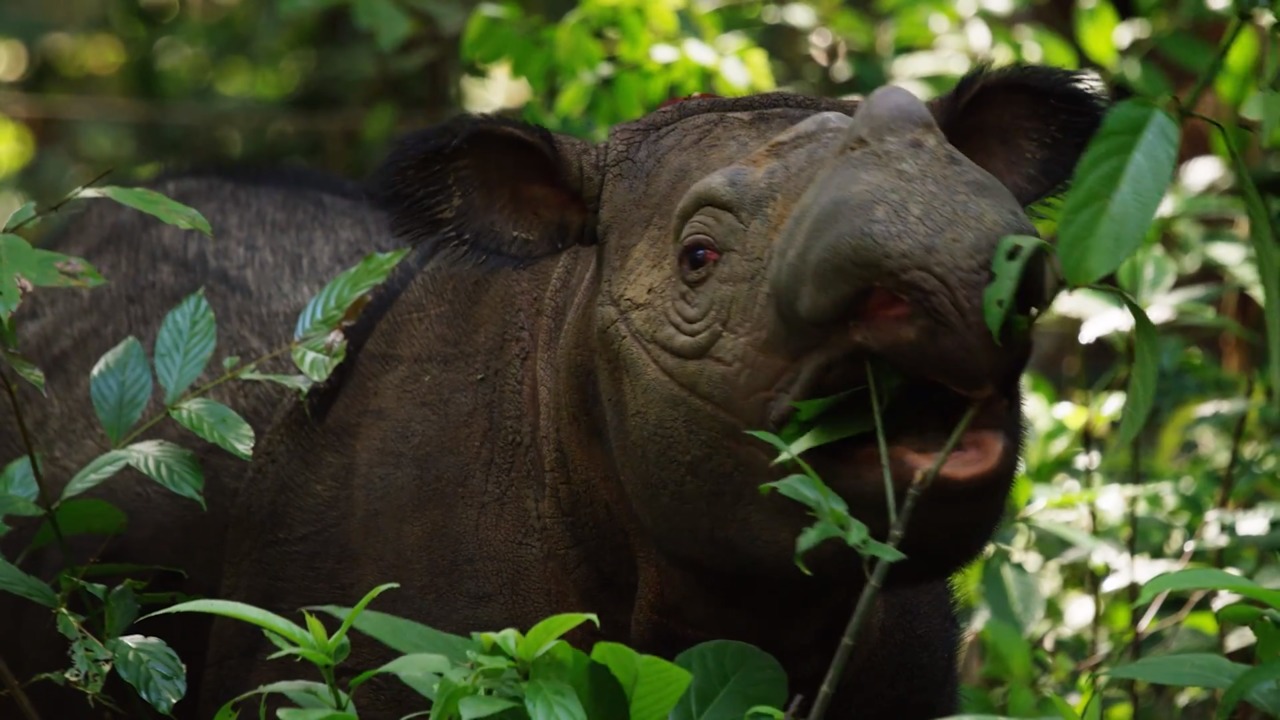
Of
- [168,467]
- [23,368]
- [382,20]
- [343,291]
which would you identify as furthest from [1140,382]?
[382,20]

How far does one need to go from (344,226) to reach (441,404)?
1.49 metres

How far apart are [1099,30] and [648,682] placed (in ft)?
12.4

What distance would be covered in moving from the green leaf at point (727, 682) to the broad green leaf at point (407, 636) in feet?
1.17

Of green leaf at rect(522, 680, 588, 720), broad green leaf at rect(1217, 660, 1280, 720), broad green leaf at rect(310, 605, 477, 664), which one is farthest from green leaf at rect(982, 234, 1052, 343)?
broad green leaf at rect(310, 605, 477, 664)

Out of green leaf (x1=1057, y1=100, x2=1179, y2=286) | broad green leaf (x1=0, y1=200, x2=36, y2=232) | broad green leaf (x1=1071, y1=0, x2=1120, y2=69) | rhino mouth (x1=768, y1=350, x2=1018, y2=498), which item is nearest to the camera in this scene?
green leaf (x1=1057, y1=100, x2=1179, y2=286)

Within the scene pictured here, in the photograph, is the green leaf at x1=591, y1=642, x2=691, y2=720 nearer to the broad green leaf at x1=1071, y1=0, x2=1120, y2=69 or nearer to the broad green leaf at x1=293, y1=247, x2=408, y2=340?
the broad green leaf at x1=293, y1=247, x2=408, y2=340

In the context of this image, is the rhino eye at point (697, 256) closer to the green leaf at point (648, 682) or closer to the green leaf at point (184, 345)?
the green leaf at point (648, 682)

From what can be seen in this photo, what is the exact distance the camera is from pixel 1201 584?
2.81 meters

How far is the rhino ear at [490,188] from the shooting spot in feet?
12.7

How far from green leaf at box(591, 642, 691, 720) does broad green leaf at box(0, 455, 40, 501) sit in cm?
148

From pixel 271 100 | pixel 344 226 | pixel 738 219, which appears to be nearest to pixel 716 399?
pixel 738 219

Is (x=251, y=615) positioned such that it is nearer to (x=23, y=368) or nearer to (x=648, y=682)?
(x=648, y=682)

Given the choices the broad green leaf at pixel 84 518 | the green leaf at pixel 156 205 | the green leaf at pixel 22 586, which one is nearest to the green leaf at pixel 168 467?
the broad green leaf at pixel 84 518

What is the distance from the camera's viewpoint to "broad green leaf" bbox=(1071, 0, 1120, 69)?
19.6ft
